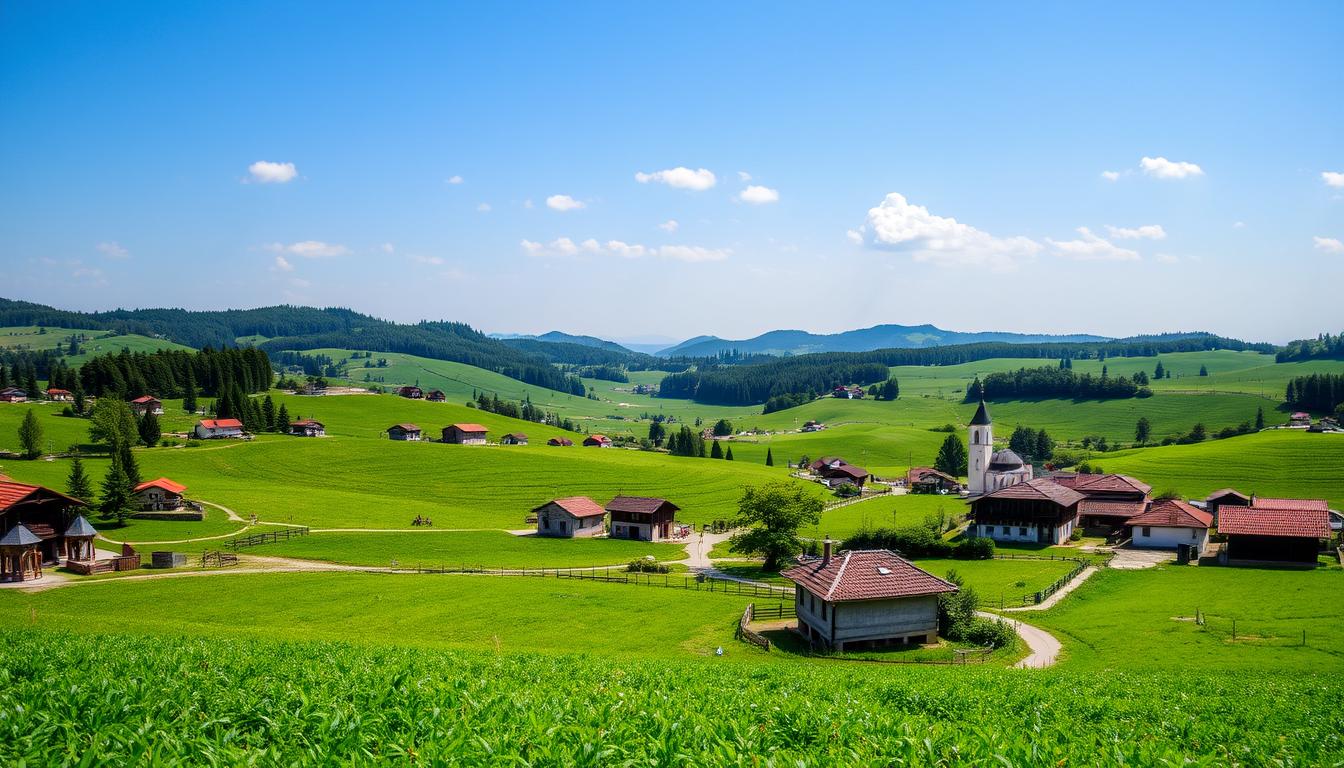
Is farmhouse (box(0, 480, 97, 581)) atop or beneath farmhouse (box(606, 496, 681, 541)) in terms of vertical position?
atop

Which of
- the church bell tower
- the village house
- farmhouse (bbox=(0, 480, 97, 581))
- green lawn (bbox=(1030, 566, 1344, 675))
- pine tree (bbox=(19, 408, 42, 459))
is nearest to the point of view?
green lawn (bbox=(1030, 566, 1344, 675))

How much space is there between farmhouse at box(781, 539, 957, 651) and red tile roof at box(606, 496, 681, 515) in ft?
126

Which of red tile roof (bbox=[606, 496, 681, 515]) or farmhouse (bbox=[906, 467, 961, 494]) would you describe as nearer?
red tile roof (bbox=[606, 496, 681, 515])

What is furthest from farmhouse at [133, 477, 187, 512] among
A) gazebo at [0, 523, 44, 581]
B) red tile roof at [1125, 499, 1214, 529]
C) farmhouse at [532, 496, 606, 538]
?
red tile roof at [1125, 499, 1214, 529]

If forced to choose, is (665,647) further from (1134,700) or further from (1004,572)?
(1004,572)

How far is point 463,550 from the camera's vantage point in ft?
228

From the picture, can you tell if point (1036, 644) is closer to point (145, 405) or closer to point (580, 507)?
point (580, 507)

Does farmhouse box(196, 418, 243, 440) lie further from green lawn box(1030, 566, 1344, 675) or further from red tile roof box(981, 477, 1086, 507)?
green lawn box(1030, 566, 1344, 675)

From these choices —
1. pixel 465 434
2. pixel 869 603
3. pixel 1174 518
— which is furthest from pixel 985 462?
pixel 465 434

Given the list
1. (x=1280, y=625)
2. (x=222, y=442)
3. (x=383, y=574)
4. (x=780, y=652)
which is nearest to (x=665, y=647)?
(x=780, y=652)

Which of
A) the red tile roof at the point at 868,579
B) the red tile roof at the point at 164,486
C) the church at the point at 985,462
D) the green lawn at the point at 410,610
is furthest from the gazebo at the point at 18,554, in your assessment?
the church at the point at 985,462

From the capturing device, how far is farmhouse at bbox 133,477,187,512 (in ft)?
251

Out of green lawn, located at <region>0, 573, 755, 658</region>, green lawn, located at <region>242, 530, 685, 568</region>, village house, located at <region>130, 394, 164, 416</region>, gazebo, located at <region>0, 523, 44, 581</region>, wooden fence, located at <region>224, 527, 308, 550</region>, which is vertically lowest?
green lawn, located at <region>242, 530, 685, 568</region>

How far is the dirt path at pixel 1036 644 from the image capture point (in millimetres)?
36031
